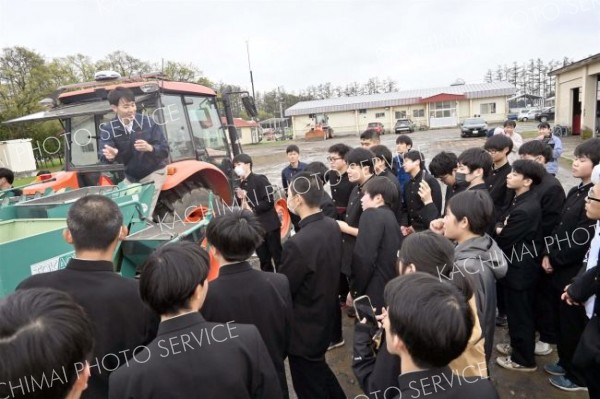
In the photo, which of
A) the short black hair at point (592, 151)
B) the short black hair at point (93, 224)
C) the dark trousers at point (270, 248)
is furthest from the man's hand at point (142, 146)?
the short black hair at point (592, 151)

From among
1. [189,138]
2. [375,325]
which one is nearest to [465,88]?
[189,138]

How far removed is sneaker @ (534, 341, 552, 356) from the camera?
3379mm

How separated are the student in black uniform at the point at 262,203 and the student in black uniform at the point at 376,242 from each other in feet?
6.67

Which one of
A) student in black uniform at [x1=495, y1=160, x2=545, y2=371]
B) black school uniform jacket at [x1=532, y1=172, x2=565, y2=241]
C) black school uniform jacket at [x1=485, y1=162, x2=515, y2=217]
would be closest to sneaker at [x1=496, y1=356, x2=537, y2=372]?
student in black uniform at [x1=495, y1=160, x2=545, y2=371]

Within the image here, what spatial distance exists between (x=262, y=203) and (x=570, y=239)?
3.01 metres

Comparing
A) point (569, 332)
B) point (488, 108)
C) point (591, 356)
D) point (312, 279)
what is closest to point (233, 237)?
point (312, 279)

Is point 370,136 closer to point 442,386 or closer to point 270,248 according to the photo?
point 270,248

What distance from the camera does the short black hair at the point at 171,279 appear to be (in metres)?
1.51

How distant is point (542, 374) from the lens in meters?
3.10

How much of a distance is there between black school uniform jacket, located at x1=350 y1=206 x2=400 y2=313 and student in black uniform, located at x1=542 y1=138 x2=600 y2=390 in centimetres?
125

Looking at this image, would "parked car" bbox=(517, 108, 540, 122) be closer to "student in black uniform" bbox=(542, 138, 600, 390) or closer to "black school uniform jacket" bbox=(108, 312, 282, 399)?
"student in black uniform" bbox=(542, 138, 600, 390)

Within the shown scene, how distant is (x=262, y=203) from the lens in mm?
4723

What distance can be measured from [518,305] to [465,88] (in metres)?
38.3

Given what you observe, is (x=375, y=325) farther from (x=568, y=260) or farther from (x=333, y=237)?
(x=568, y=260)
